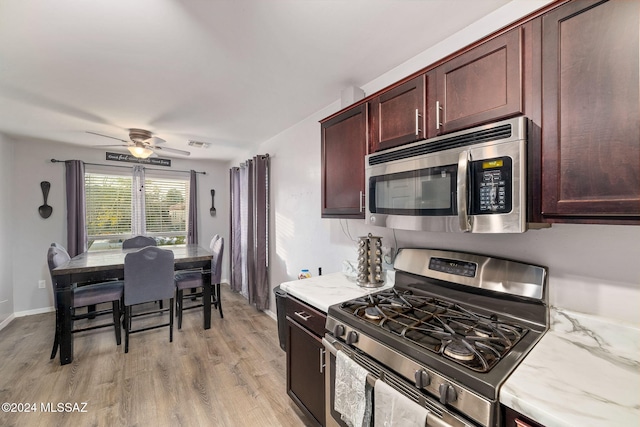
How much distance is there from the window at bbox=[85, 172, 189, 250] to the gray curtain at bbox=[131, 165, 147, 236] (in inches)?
1.7

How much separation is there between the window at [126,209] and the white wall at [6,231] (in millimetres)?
778

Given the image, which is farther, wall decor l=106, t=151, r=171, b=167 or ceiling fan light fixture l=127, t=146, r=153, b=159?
wall decor l=106, t=151, r=171, b=167

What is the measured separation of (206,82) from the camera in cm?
202

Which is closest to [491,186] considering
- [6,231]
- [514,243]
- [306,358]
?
[514,243]

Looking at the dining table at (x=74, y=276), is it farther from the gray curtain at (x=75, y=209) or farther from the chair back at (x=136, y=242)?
the gray curtain at (x=75, y=209)

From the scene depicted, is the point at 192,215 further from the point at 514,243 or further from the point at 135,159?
the point at 514,243

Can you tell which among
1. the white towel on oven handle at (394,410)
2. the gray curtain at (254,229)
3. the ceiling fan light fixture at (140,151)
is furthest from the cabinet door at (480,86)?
the ceiling fan light fixture at (140,151)

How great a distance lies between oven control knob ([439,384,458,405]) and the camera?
2.67 ft

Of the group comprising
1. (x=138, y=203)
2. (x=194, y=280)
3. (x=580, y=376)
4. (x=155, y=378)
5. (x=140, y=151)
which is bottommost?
(x=155, y=378)

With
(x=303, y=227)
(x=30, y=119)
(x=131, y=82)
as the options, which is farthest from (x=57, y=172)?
(x=303, y=227)

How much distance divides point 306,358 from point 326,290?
422mm

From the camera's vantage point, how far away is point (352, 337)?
46.9 inches

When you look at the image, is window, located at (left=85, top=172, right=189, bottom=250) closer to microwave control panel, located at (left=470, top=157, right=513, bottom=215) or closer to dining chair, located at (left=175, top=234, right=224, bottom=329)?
dining chair, located at (left=175, top=234, right=224, bottom=329)

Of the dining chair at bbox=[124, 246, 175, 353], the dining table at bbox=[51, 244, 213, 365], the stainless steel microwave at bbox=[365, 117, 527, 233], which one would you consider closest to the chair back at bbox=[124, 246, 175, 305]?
the dining chair at bbox=[124, 246, 175, 353]
